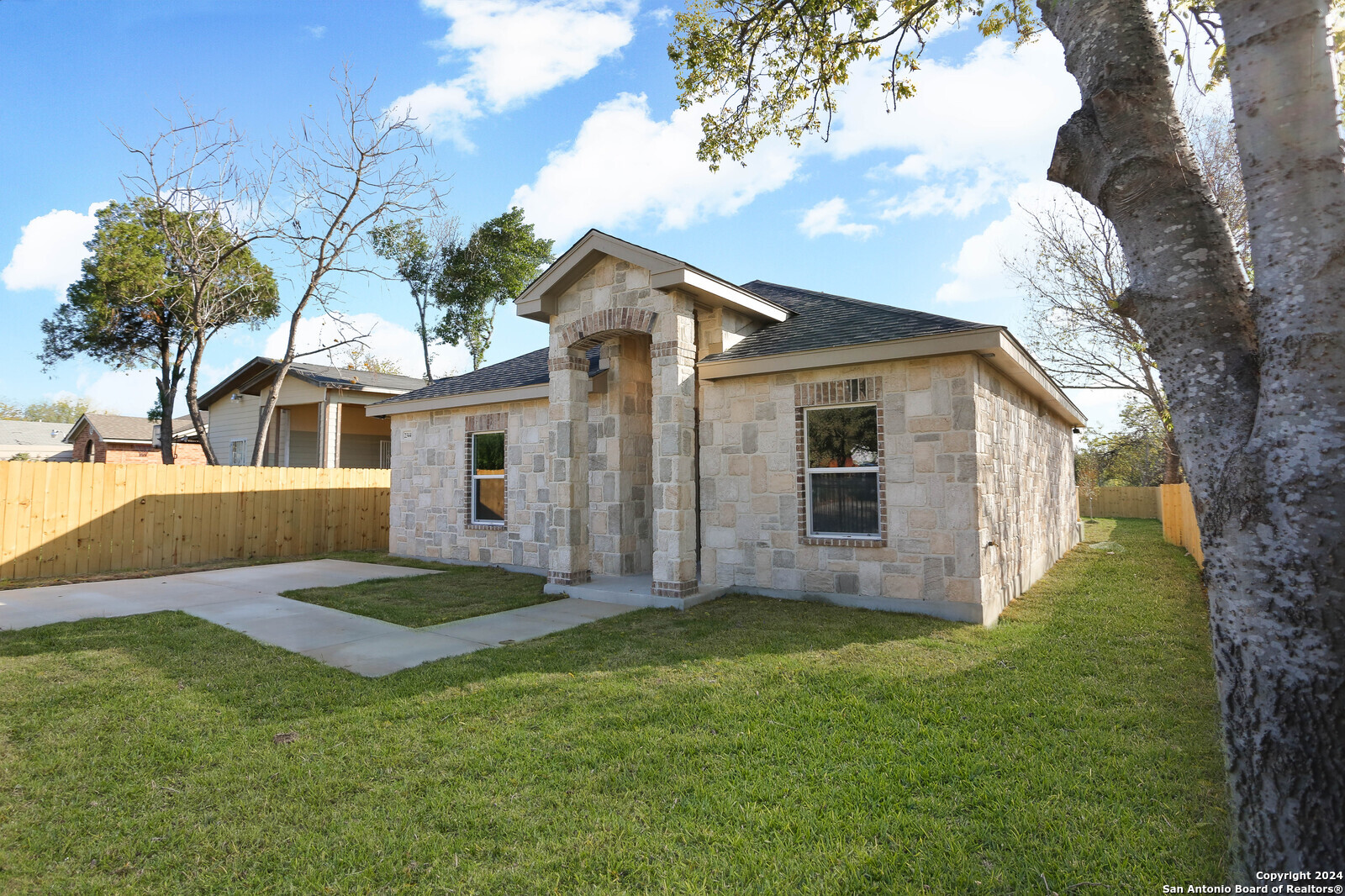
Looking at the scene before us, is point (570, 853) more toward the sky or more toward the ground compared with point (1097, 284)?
more toward the ground

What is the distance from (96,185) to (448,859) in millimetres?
19099

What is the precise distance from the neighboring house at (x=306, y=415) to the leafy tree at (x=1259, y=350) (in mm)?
20862

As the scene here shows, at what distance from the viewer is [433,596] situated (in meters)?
9.09

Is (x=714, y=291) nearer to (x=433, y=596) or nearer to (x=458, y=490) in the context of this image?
(x=433, y=596)

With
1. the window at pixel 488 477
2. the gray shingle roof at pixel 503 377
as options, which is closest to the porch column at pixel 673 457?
the gray shingle roof at pixel 503 377

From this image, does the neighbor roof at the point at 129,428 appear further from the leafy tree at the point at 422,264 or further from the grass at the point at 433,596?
the grass at the point at 433,596

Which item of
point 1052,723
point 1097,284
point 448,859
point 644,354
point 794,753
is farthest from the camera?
point 1097,284

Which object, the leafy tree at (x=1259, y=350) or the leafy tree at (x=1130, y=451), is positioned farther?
the leafy tree at (x=1130, y=451)

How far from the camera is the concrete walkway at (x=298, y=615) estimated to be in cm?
626

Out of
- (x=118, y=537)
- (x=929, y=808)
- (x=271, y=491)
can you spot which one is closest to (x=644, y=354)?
(x=929, y=808)

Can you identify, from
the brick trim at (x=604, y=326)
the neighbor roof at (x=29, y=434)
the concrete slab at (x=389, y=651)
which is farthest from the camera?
the neighbor roof at (x=29, y=434)

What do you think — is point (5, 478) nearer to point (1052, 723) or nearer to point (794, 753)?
point (794, 753)

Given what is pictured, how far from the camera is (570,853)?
2875mm

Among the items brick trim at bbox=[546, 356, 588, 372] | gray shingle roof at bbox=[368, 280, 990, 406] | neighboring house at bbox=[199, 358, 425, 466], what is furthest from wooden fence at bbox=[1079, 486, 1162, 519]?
neighboring house at bbox=[199, 358, 425, 466]
